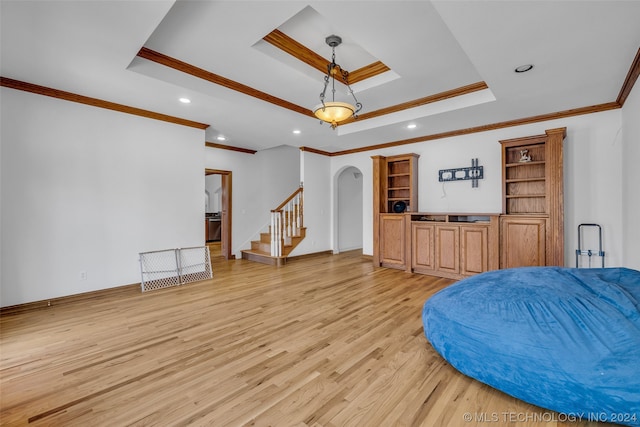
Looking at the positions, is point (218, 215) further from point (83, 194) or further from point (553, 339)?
point (553, 339)

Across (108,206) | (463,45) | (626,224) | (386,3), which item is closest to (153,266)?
(108,206)

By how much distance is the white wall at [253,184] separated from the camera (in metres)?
7.09

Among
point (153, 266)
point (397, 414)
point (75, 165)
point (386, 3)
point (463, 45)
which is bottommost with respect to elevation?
point (397, 414)

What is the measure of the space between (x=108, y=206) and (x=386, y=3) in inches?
176

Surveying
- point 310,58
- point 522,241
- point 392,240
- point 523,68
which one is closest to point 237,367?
point 310,58

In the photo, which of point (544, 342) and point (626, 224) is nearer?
point (544, 342)

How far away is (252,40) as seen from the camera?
283 centimetres

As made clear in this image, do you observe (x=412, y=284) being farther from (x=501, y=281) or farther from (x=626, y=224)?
(x=626, y=224)

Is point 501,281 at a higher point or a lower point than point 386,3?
lower

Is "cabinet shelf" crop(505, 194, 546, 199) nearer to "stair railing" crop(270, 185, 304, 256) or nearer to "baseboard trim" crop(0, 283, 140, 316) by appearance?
"stair railing" crop(270, 185, 304, 256)

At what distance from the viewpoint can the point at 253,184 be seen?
7570mm

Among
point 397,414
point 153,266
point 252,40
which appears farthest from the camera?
point 153,266

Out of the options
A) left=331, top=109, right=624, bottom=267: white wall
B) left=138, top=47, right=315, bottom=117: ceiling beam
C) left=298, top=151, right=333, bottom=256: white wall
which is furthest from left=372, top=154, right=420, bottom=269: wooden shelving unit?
A: left=138, top=47, right=315, bottom=117: ceiling beam

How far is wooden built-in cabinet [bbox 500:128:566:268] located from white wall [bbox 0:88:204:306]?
18.2 ft
